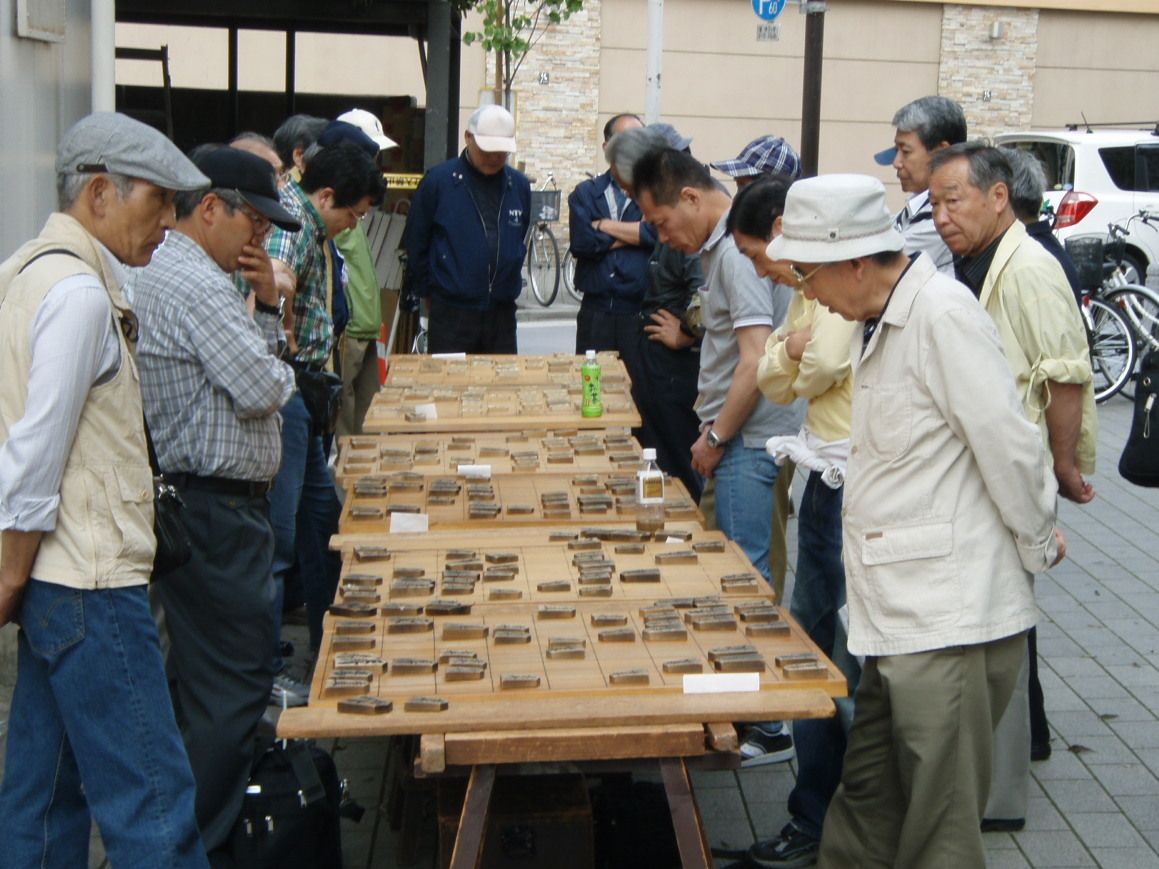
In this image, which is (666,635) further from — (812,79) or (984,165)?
(812,79)

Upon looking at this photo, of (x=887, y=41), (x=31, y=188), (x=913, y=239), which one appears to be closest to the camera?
(x=913, y=239)

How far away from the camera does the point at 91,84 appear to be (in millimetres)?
5527

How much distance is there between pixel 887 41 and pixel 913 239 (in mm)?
16974

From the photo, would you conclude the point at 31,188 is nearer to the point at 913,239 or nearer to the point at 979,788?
the point at 913,239

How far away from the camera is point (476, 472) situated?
15.7 feet

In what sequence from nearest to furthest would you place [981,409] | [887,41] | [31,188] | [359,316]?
1. [981,409]
2. [31,188]
3. [359,316]
4. [887,41]

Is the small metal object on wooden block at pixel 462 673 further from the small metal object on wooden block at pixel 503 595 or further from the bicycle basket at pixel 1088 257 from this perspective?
the bicycle basket at pixel 1088 257

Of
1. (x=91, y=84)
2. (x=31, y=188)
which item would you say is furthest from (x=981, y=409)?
(x=91, y=84)

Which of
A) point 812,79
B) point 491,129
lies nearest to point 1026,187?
point 491,129

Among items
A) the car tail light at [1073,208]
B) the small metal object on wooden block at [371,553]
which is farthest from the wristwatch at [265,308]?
the car tail light at [1073,208]

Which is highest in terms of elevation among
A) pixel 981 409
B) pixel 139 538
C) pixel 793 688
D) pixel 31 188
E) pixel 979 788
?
pixel 31 188

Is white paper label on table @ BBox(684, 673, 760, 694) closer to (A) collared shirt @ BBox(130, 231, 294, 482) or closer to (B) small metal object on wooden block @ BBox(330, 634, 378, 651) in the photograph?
(B) small metal object on wooden block @ BBox(330, 634, 378, 651)

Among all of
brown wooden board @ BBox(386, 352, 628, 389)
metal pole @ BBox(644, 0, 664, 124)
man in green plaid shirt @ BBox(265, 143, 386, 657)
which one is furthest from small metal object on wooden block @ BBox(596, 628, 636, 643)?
metal pole @ BBox(644, 0, 664, 124)

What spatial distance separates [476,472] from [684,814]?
2132 mm
